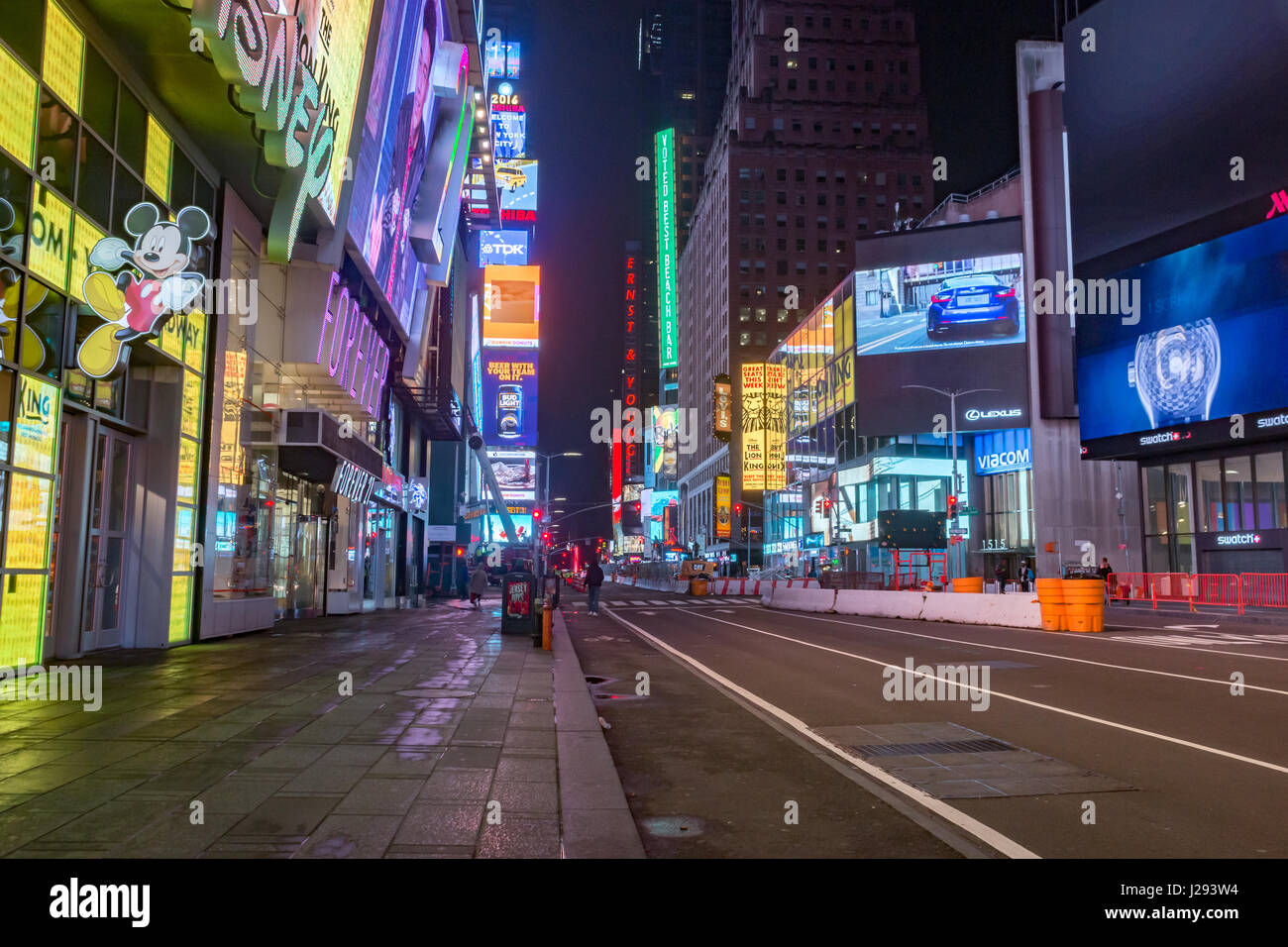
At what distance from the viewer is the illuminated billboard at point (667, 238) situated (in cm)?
17225

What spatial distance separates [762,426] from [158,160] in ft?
260

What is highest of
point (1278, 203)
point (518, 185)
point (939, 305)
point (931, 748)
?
point (518, 185)

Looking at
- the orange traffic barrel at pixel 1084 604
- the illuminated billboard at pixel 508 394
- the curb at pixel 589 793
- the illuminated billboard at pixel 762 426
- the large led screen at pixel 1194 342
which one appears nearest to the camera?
the curb at pixel 589 793

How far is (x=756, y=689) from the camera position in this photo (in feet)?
39.4

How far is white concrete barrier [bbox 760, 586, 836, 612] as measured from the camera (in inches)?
1352

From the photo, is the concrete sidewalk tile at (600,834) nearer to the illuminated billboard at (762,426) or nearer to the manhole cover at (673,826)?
the manhole cover at (673,826)

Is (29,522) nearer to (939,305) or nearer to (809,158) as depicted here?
(939,305)

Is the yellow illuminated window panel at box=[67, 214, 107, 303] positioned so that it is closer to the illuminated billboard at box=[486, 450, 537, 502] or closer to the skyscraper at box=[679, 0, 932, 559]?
the illuminated billboard at box=[486, 450, 537, 502]

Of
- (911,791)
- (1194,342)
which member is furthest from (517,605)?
(1194,342)

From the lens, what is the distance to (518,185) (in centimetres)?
10819

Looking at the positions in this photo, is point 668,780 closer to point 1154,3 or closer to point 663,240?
point 1154,3

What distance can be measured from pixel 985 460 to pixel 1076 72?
28.3 meters

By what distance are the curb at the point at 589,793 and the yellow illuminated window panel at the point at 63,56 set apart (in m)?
9.67

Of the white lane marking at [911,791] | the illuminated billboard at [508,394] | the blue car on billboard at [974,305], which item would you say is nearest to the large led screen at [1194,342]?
the blue car on billboard at [974,305]
